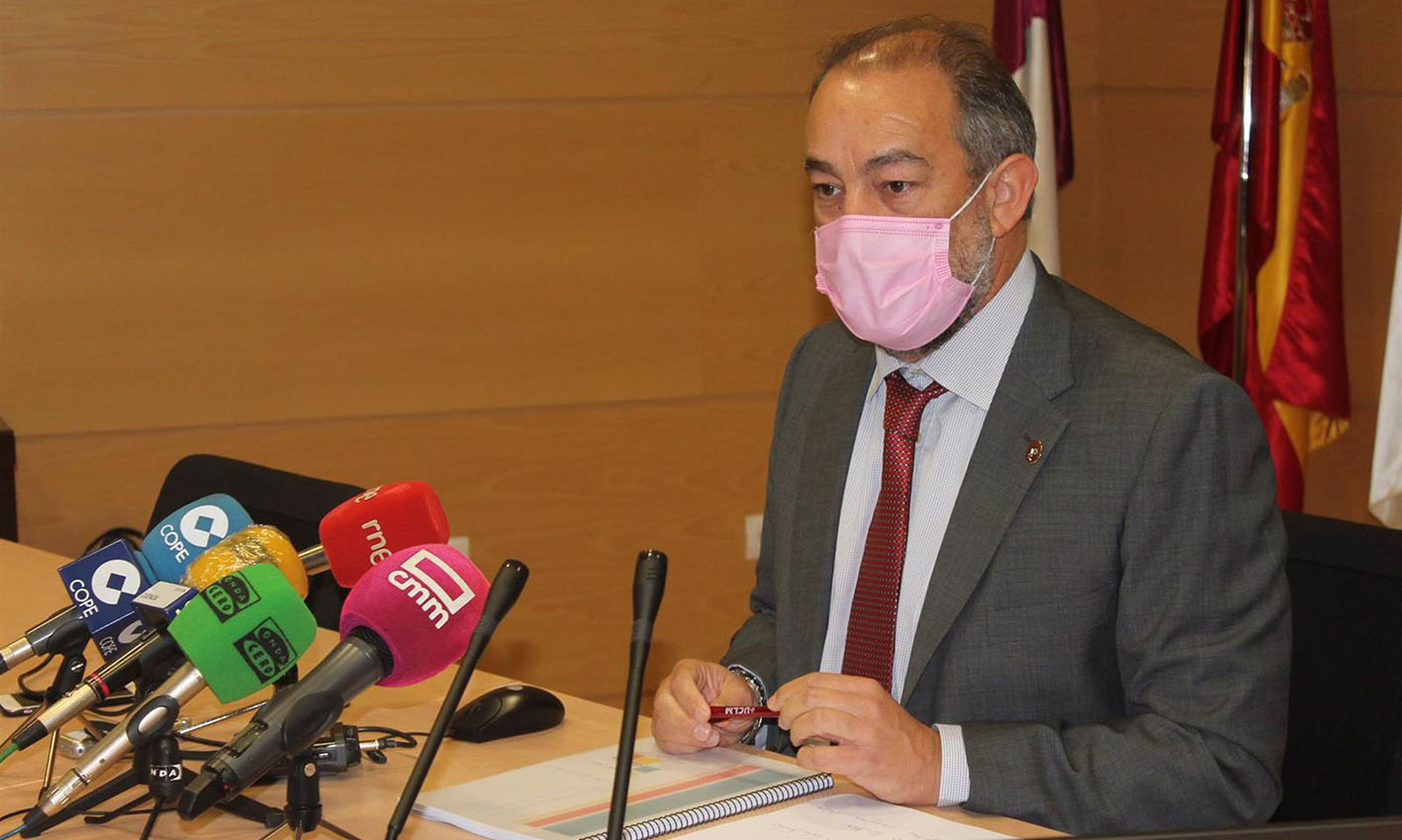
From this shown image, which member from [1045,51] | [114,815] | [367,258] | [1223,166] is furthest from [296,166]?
[114,815]

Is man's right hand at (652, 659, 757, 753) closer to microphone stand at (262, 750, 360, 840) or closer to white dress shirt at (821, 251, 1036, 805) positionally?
white dress shirt at (821, 251, 1036, 805)

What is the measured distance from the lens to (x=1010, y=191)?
1982 millimetres

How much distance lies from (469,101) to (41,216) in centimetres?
104

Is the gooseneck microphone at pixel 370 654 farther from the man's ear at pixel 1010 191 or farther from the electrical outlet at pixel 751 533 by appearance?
the electrical outlet at pixel 751 533

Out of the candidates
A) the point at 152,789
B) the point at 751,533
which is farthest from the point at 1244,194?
the point at 152,789

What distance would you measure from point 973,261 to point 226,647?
1037 millimetres

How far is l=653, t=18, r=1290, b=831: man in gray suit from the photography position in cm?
168

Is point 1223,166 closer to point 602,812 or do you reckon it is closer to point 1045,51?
point 1045,51

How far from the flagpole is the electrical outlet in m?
1.29

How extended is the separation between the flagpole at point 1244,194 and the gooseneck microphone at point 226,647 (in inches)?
108

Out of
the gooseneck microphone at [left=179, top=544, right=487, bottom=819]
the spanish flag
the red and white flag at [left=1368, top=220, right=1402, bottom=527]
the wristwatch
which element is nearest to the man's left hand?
the wristwatch

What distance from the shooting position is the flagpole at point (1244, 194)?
361 cm

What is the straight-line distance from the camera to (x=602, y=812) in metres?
1.59

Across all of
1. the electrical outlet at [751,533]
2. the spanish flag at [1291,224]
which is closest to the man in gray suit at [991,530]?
the spanish flag at [1291,224]
